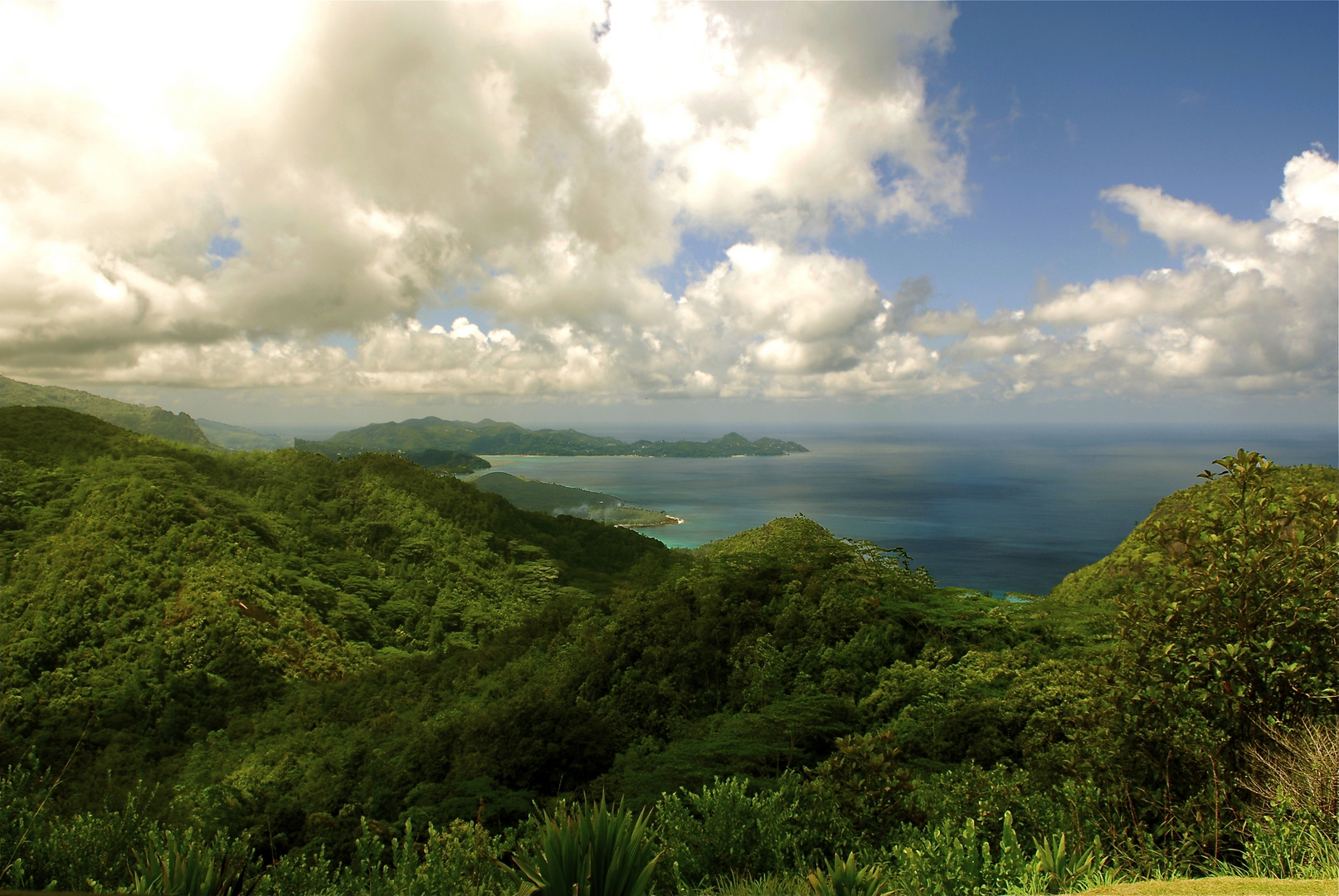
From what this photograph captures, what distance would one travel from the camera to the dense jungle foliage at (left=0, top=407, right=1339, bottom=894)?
484cm

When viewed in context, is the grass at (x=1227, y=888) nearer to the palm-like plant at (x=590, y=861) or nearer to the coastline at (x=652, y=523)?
the palm-like plant at (x=590, y=861)

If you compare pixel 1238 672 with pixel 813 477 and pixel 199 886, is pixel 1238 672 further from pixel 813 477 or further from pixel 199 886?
pixel 813 477

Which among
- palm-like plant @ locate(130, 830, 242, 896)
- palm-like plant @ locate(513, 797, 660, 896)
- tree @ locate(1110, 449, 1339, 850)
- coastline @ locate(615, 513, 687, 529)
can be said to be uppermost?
tree @ locate(1110, 449, 1339, 850)

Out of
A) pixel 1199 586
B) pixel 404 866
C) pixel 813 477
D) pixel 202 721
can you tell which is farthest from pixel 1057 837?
pixel 813 477

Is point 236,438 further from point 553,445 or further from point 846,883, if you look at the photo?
point 846,883

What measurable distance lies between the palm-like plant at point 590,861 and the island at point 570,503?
67950mm

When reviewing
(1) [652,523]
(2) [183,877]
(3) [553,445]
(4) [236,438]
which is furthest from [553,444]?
(2) [183,877]

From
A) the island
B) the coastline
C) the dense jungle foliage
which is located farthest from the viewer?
the island

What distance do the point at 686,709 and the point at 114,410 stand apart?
363 ft

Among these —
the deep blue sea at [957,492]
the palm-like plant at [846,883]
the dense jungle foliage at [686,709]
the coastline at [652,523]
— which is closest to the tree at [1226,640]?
the dense jungle foliage at [686,709]

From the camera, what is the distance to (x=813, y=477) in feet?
368

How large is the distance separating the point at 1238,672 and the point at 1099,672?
102 cm

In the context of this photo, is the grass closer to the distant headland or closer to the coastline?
the coastline

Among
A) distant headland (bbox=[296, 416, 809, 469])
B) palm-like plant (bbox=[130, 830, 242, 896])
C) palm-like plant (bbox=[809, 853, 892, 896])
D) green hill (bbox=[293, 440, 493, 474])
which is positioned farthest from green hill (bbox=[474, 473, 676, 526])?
distant headland (bbox=[296, 416, 809, 469])
